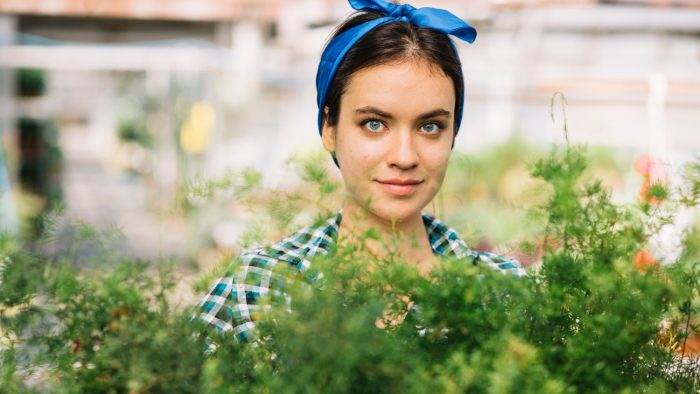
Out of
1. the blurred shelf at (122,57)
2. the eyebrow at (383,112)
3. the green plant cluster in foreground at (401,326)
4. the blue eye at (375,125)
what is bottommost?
the blurred shelf at (122,57)

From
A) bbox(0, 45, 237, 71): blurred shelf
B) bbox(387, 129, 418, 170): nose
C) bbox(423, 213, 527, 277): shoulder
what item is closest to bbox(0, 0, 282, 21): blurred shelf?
bbox(0, 45, 237, 71): blurred shelf

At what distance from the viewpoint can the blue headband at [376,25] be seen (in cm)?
139

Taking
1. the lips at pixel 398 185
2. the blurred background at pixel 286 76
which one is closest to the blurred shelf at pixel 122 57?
the blurred background at pixel 286 76

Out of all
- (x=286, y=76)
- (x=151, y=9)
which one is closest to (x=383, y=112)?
(x=286, y=76)

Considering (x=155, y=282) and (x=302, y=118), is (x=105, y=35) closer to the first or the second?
(x=302, y=118)

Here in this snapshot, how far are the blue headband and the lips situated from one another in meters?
0.20

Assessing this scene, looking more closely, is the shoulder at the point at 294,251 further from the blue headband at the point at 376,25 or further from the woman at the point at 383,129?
the blue headband at the point at 376,25

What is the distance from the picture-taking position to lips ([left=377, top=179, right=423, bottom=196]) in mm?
1323

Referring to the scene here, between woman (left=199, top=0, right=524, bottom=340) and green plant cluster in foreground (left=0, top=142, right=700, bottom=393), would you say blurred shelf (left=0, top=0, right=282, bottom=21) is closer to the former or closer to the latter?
woman (left=199, top=0, right=524, bottom=340)

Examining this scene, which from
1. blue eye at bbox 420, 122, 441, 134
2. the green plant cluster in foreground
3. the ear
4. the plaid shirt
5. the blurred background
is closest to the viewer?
the green plant cluster in foreground

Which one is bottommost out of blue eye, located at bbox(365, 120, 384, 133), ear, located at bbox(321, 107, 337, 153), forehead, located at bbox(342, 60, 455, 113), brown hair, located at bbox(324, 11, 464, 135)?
ear, located at bbox(321, 107, 337, 153)

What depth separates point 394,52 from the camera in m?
1.33

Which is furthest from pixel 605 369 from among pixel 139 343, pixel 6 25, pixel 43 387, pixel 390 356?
pixel 6 25

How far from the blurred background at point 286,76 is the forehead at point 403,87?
13.4 feet
